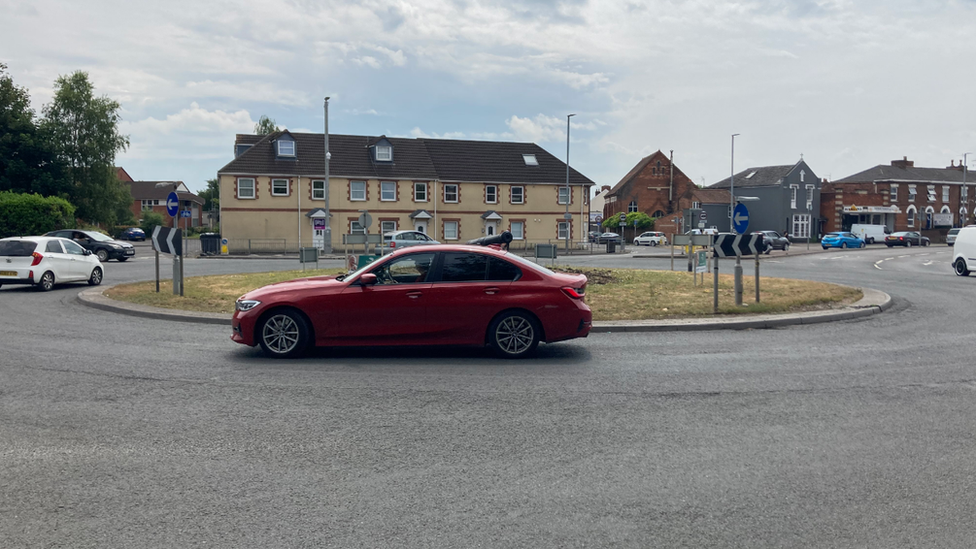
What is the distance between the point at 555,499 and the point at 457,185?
5546 cm

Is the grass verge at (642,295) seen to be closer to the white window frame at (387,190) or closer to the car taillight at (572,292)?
the car taillight at (572,292)

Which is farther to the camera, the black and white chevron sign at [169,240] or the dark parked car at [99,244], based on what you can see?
the dark parked car at [99,244]

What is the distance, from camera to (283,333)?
9.58m

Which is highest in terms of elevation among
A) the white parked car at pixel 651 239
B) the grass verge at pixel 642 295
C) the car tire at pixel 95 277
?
the white parked car at pixel 651 239

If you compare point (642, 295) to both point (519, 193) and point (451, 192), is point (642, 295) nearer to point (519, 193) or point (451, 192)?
point (451, 192)

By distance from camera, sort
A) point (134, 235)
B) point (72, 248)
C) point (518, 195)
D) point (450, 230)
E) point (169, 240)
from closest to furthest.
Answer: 1. point (169, 240)
2. point (72, 248)
3. point (450, 230)
4. point (518, 195)
5. point (134, 235)

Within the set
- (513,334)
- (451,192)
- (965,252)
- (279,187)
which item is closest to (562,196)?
(451,192)

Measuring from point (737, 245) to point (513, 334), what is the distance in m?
7.20

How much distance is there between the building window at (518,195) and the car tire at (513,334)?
51.5 metres

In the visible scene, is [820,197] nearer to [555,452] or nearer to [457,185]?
[457,185]

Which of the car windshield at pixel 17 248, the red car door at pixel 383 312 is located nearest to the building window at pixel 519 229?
the car windshield at pixel 17 248

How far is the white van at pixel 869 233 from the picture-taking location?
2852 inches

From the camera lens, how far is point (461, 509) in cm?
448

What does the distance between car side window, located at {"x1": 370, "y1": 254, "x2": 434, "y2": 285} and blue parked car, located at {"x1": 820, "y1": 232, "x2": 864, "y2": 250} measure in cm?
5952
